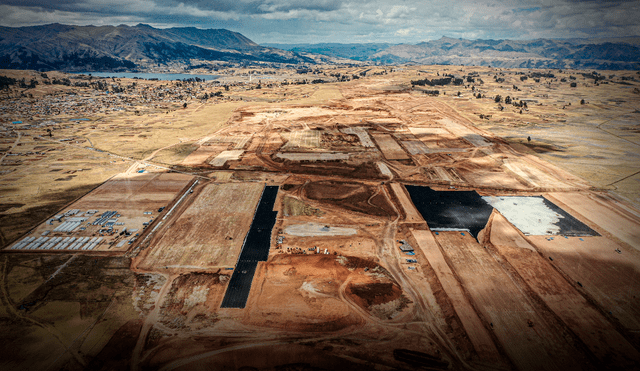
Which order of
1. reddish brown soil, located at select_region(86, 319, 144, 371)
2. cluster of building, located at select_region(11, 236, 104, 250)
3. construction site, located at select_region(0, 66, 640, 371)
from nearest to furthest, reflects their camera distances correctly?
reddish brown soil, located at select_region(86, 319, 144, 371) < construction site, located at select_region(0, 66, 640, 371) < cluster of building, located at select_region(11, 236, 104, 250)

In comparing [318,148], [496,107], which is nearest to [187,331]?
[318,148]

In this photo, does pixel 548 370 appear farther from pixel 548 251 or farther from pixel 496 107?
pixel 496 107

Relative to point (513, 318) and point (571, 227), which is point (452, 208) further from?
point (513, 318)

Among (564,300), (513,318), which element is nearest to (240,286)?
(513,318)

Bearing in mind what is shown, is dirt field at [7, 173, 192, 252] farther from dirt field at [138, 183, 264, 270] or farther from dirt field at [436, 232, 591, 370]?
dirt field at [436, 232, 591, 370]

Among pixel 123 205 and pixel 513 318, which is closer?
pixel 513 318

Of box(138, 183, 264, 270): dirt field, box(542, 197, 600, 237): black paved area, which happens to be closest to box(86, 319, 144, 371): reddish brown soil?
box(138, 183, 264, 270): dirt field
